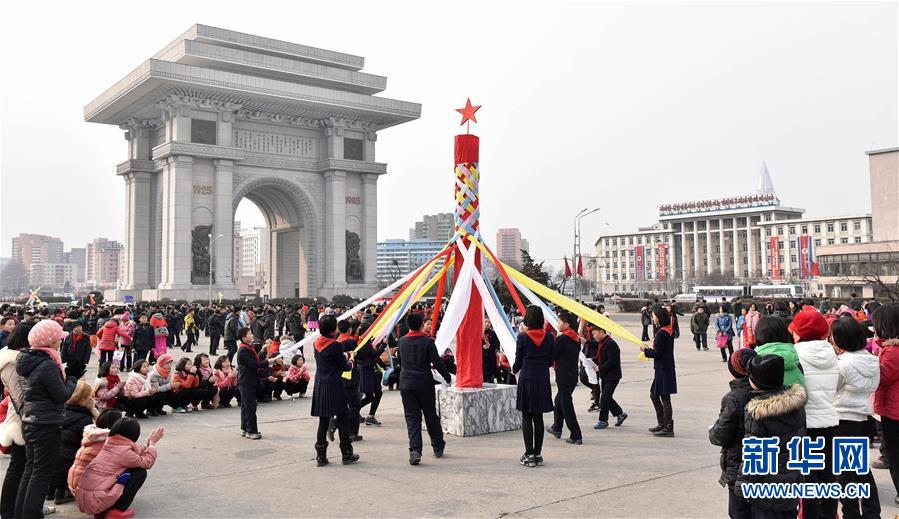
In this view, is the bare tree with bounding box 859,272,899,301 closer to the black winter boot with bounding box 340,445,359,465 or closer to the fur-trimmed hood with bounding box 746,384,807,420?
the black winter boot with bounding box 340,445,359,465

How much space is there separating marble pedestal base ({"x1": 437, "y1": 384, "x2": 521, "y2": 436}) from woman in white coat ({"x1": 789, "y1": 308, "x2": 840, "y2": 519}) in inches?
180

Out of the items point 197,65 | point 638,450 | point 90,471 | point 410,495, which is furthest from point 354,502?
point 197,65

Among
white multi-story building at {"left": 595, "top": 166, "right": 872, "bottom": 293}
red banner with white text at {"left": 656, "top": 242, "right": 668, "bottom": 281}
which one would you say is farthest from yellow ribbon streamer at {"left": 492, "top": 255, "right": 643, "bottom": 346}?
red banner with white text at {"left": 656, "top": 242, "right": 668, "bottom": 281}

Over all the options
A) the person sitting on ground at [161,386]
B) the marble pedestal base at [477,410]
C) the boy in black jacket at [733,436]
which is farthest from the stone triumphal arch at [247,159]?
the boy in black jacket at [733,436]

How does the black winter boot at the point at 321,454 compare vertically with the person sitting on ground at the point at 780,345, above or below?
below

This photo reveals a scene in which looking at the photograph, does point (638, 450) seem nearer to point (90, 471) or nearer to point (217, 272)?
point (90, 471)

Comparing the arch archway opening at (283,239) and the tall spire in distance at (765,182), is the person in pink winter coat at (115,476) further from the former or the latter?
the tall spire in distance at (765,182)

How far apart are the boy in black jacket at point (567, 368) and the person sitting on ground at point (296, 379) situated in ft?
19.6

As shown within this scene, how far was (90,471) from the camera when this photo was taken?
5855 millimetres

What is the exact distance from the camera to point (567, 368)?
334 inches

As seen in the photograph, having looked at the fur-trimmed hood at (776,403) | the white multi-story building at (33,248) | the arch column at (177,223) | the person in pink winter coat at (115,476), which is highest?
the white multi-story building at (33,248)

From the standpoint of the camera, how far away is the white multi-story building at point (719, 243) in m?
96.8

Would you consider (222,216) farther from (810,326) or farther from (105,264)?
(105,264)

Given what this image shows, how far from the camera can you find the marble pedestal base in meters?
8.92
